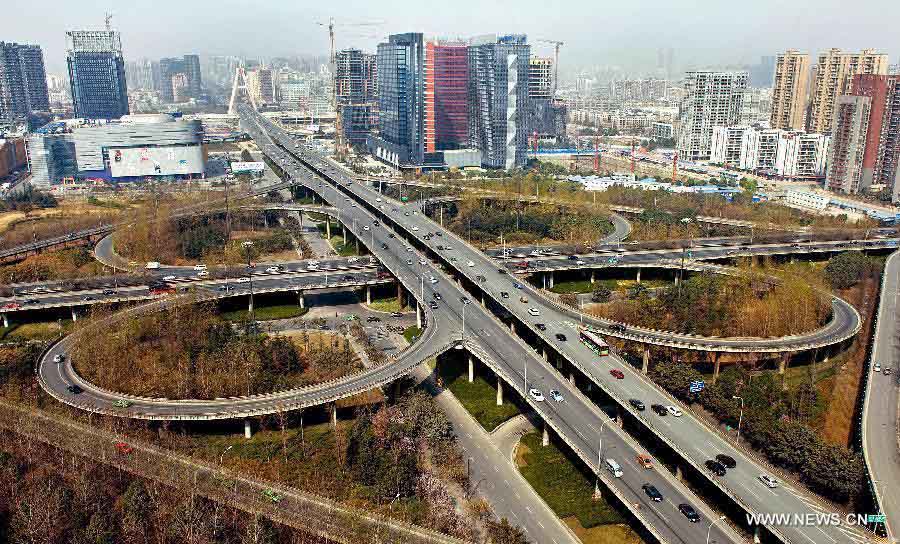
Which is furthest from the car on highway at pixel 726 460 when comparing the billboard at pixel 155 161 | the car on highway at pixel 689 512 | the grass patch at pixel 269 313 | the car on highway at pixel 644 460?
the billboard at pixel 155 161

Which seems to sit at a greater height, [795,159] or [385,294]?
[795,159]

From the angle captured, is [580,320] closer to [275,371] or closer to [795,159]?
[275,371]

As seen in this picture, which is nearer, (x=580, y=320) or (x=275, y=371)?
(x=275, y=371)

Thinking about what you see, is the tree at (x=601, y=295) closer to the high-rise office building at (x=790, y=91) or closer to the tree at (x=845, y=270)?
the tree at (x=845, y=270)

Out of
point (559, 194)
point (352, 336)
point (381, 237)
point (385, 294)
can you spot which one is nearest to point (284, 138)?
point (559, 194)

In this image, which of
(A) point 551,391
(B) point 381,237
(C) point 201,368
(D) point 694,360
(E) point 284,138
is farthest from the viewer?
(E) point 284,138

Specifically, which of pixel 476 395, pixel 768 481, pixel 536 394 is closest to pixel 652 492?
pixel 768 481

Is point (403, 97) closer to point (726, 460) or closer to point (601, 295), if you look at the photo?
point (601, 295)
